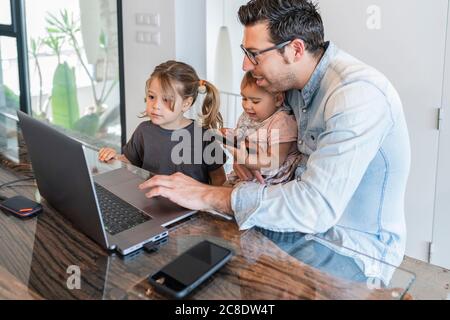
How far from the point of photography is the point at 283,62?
4.47 feet

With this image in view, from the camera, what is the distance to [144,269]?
3.14 feet

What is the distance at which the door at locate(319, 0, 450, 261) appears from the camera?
6.79 ft

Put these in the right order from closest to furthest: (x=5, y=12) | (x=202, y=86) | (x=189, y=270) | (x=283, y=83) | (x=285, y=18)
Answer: (x=189, y=270) < (x=285, y=18) < (x=283, y=83) < (x=202, y=86) < (x=5, y=12)

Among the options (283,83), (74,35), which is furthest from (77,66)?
(283,83)

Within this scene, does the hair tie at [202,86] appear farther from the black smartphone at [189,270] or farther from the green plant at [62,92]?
the green plant at [62,92]

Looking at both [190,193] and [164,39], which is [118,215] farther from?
[164,39]

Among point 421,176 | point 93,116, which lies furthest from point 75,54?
point 421,176

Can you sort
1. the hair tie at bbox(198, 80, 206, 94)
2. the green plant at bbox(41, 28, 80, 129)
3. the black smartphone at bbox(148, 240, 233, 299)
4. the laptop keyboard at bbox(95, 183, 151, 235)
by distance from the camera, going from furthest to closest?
the green plant at bbox(41, 28, 80, 129), the hair tie at bbox(198, 80, 206, 94), the laptop keyboard at bbox(95, 183, 151, 235), the black smartphone at bbox(148, 240, 233, 299)

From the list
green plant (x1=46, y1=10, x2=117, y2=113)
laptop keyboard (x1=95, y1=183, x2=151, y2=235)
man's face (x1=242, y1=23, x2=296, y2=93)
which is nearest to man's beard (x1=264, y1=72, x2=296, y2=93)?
man's face (x1=242, y1=23, x2=296, y2=93)

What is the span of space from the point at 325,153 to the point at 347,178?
80 millimetres

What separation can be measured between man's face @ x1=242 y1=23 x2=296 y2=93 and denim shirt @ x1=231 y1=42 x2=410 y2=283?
0.07m

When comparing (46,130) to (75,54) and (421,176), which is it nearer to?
(421,176)

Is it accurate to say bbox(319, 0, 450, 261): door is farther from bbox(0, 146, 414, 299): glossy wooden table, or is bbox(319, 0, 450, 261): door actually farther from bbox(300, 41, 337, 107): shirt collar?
bbox(0, 146, 414, 299): glossy wooden table

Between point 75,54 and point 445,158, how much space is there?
269 cm
